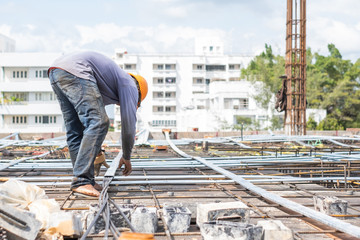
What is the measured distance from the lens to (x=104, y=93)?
11.0 feet

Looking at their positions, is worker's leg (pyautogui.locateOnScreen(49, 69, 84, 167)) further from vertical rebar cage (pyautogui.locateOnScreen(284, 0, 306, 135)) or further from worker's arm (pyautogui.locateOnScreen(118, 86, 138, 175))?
vertical rebar cage (pyautogui.locateOnScreen(284, 0, 306, 135))

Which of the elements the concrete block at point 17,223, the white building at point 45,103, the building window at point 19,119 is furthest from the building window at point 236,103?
the concrete block at point 17,223

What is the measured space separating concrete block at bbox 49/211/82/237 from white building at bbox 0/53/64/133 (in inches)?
1514

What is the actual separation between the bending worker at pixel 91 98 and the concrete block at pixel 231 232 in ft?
4.36

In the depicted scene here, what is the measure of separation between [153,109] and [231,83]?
1384 cm

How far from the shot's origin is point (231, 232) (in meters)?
1.83

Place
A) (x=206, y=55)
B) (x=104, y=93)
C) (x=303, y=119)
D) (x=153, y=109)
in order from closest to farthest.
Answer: (x=104, y=93) → (x=303, y=119) → (x=153, y=109) → (x=206, y=55)

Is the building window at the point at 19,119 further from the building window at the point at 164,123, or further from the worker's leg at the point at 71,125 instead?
the worker's leg at the point at 71,125

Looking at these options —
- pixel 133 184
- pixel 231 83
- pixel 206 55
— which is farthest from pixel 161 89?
pixel 133 184

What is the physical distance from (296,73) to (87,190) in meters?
15.6

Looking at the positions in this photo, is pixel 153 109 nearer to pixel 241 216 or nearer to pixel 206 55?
pixel 206 55

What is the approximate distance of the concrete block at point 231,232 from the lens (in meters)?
1.82

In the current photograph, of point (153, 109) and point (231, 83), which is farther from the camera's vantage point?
point (153, 109)

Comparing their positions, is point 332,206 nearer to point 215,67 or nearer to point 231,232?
point 231,232
